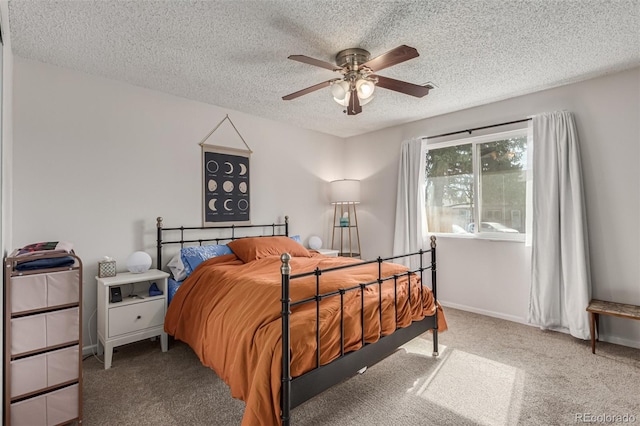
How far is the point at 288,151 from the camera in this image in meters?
4.70

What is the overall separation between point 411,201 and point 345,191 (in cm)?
102

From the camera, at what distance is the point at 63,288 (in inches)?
76.0

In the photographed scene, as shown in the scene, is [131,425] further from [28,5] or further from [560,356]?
[560,356]

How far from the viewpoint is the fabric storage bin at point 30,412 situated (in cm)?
177

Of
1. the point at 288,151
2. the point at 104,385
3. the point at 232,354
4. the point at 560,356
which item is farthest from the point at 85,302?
the point at 560,356

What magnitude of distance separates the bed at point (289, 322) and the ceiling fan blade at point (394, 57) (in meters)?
1.38

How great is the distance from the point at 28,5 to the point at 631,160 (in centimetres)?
496

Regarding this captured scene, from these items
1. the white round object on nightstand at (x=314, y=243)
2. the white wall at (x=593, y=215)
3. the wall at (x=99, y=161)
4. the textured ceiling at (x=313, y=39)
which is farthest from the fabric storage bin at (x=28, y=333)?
the white wall at (x=593, y=215)

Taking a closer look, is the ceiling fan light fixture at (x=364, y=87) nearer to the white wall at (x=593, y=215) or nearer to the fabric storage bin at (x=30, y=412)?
the white wall at (x=593, y=215)

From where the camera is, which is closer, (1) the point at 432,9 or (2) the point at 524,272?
(1) the point at 432,9

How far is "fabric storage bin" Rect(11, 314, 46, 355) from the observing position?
1783 millimetres

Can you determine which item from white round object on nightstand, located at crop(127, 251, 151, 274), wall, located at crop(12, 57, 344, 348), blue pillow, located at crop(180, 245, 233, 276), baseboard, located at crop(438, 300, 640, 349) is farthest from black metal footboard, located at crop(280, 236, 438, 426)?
wall, located at crop(12, 57, 344, 348)

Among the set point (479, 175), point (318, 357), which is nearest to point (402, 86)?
point (318, 357)

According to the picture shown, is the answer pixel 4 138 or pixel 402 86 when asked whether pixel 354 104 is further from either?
pixel 4 138
